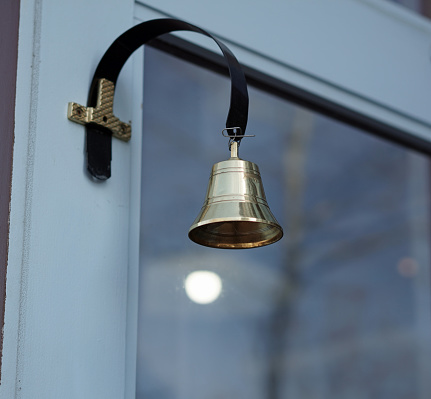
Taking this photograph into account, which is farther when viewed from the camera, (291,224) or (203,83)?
(291,224)

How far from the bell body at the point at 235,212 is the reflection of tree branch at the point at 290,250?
541 millimetres

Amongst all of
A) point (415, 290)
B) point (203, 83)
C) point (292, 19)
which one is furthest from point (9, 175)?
point (415, 290)

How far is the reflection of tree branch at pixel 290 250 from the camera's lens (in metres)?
1.71

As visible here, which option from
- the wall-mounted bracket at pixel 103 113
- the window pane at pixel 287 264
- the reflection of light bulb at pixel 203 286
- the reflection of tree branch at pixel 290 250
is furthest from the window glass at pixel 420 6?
the wall-mounted bracket at pixel 103 113

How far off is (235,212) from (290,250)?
29.5 inches

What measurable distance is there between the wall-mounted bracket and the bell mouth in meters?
0.21

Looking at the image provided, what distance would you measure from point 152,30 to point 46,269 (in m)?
0.40

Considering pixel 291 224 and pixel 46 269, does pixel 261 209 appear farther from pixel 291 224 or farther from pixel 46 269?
pixel 291 224

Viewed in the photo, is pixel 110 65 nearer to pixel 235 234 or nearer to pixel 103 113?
pixel 103 113

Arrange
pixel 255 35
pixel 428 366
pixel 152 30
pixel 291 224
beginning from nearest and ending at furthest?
pixel 152 30 < pixel 255 35 < pixel 291 224 < pixel 428 366

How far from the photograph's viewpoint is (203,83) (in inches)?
66.1

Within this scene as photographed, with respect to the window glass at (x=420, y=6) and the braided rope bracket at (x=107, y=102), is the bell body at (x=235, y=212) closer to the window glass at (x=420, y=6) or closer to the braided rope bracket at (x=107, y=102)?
the braided rope bracket at (x=107, y=102)

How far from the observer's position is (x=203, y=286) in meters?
1.55

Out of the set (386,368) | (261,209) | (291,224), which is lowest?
(386,368)
